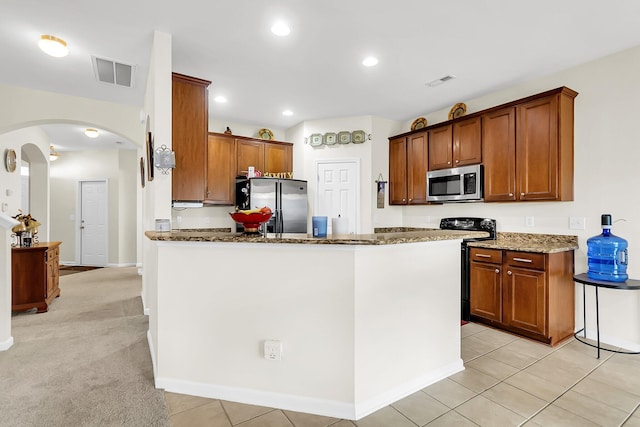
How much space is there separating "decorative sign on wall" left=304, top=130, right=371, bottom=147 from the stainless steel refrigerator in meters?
0.71

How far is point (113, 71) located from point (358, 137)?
3.16 metres

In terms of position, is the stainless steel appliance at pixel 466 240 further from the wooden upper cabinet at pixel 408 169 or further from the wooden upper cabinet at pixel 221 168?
the wooden upper cabinet at pixel 221 168

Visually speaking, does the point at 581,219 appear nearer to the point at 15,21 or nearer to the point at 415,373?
the point at 415,373

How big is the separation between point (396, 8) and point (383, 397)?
267 centimetres

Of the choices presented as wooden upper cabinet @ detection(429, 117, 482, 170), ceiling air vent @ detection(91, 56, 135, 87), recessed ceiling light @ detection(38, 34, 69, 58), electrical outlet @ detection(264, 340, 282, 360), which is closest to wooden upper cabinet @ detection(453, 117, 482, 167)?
wooden upper cabinet @ detection(429, 117, 482, 170)

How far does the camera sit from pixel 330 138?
497 cm

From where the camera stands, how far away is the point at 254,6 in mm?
2297

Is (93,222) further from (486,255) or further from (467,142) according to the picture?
(486,255)

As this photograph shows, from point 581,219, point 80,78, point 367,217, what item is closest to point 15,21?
point 80,78

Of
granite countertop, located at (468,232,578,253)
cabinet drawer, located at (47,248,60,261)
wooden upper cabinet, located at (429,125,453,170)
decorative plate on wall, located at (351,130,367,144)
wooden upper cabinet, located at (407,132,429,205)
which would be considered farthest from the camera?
decorative plate on wall, located at (351,130,367,144)

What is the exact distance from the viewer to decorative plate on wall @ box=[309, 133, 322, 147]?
502cm

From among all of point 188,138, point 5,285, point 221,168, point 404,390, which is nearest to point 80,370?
point 5,285

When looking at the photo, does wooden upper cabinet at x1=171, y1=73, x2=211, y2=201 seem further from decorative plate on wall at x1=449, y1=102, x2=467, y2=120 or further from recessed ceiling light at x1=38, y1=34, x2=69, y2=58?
decorative plate on wall at x1=449, y1=102, x2=467, y2=120

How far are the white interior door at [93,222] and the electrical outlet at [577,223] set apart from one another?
8500mm
